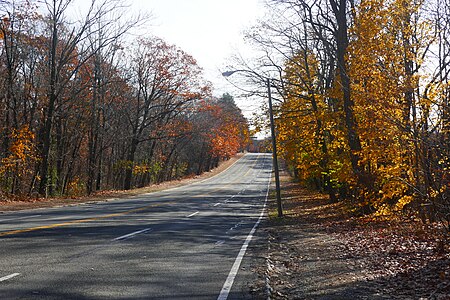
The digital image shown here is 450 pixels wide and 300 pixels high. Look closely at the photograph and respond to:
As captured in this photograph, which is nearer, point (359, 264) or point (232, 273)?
point (232, 273)

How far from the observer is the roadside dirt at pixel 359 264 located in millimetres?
7641

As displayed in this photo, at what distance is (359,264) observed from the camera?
991 centimetres

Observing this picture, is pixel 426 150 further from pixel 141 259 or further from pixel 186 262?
pixel 141 259

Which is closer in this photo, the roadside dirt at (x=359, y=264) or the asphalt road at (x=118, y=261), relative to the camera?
the asphalt road at (x=118, y=261)

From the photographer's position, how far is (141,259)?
32.3 feet

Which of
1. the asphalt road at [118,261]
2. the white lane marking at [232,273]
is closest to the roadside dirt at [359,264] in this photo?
the white lane marking at [232,273]

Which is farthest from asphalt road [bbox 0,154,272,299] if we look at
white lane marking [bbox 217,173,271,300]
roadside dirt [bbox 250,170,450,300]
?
roadside dirt [bbox 250,170,450,300]

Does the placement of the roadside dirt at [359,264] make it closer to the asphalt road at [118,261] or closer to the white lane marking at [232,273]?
the white lane marking at [232,273]

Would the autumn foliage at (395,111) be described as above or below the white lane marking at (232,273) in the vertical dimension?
above

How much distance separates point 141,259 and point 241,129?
13.6 metres

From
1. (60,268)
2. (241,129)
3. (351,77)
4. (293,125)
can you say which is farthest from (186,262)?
(293,125)

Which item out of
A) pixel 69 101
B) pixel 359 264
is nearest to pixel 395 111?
pixel 359 264

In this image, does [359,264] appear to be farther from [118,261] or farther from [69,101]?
[69,101]

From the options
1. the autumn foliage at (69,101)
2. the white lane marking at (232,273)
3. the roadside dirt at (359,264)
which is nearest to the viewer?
the white lane marking at (232,273)
